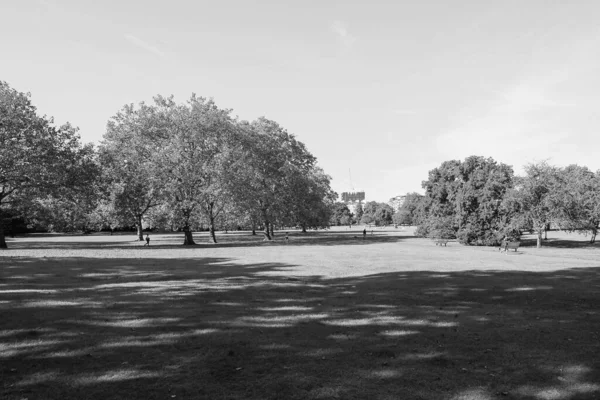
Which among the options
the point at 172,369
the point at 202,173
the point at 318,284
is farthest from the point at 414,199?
the point at 172,369

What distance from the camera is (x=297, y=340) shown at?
8039 mm

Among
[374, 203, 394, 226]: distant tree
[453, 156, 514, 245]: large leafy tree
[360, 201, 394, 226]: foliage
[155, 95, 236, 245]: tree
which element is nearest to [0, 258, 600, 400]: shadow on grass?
[155, 95, 236, 245]: tree

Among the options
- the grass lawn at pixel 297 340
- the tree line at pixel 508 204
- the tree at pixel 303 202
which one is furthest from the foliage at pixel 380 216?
the grass lawn at pixel 297 340

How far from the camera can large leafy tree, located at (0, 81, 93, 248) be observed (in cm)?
3447

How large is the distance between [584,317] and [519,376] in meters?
5.67

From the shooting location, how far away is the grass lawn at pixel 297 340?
5.86 meters

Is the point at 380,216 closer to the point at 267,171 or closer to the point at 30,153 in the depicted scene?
the point at 267,171

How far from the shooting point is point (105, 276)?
1719 centimetres

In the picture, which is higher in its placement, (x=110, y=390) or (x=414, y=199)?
(x=414, y=199)

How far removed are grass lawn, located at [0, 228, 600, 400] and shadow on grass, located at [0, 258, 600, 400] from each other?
34 mm

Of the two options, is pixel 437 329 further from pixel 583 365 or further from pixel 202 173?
pixel 202 173

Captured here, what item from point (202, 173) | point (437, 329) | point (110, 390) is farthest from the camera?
point (202, 173)

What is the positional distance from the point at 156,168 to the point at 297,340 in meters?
39.1

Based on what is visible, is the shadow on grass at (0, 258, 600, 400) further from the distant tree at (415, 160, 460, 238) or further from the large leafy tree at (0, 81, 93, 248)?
the distant tree at (415, 160, 460, 238)
